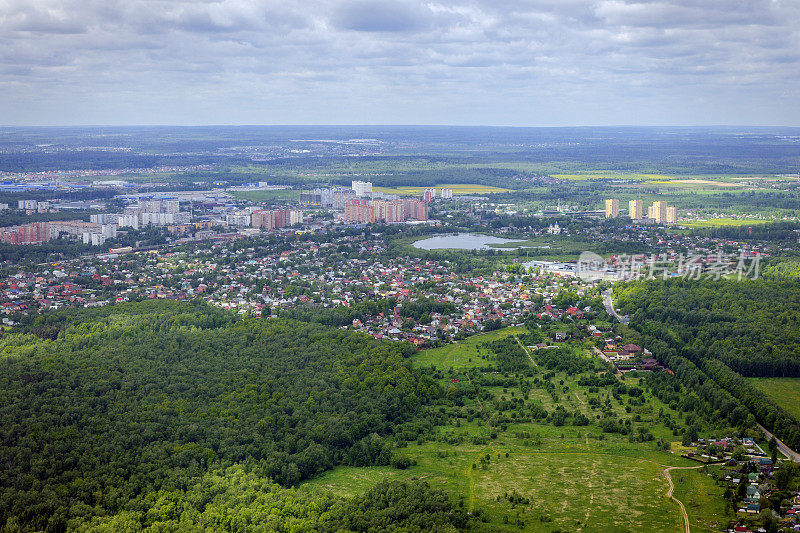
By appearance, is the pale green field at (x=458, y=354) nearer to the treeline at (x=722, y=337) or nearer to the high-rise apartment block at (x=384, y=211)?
the treeline at (x=722, y=337)

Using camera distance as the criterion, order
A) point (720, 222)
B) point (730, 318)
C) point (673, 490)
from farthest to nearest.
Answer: point (720, 222) < point (730, 318) < point (673, 490)

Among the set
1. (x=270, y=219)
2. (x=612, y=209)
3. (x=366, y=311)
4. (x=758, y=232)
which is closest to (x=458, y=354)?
(x=366, y=311)

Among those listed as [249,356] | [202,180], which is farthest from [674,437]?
[202,180]

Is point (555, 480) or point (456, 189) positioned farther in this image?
point (456, 189)

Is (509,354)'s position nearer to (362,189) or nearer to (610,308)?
(610,308)

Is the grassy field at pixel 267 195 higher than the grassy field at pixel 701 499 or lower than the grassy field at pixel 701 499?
higher

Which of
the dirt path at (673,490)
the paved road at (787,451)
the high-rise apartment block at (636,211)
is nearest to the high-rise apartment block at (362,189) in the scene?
the high-rise apartment block at (636,211)
